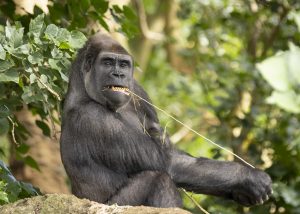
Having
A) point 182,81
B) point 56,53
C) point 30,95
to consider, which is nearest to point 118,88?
point 56,53

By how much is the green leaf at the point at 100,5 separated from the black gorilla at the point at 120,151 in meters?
0.37

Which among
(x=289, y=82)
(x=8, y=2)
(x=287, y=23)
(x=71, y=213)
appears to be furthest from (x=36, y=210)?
(x=287, y=23)

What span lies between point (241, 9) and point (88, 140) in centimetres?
520

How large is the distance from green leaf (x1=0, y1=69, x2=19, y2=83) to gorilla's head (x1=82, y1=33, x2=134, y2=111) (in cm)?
86

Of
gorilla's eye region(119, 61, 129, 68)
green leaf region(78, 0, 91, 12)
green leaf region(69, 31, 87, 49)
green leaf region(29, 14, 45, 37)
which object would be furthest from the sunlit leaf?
green leaf region(78, 0, 91, 12)

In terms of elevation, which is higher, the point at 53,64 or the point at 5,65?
the point at 5,65

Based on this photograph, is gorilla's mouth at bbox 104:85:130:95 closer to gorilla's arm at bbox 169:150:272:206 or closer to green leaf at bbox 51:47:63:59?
green leaf at bbox 51:47:63:59

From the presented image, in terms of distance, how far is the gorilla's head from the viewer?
5.61m

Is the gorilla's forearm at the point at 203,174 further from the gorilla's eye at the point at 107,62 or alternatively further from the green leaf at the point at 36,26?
the green leaf at the point at 36,26

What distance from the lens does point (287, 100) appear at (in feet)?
9.35

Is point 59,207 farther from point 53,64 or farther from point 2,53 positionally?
point 53,64

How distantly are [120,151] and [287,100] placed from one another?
2800 mm

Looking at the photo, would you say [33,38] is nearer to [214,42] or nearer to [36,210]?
[36,210]

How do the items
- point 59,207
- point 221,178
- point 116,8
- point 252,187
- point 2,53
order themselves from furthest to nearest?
point 116,8 → point 221,178 → point 252,187 → point 2,53 → point 59,207
